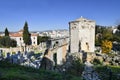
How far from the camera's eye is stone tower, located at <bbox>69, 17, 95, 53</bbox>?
16.7m

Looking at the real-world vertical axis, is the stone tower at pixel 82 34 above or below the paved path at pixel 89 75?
above

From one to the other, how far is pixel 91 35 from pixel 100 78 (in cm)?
775

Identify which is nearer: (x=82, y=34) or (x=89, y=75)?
(x=89, y=75)

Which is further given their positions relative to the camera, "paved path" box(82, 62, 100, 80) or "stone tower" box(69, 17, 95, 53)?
"stone tower" box(69, 17, 95, 53)

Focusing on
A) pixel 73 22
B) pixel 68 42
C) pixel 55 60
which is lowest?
pixel 55 60

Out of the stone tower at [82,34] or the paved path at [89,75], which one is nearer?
the paved path at [89,75]

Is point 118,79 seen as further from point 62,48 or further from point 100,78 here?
point 62,48

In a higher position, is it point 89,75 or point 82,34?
point 82,34

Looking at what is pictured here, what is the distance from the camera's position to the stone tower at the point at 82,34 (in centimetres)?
1666

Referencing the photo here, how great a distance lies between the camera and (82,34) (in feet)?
54.7

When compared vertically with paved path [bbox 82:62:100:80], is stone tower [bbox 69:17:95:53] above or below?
above

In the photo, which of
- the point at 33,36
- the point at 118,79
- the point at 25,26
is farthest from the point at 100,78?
the point at 33,36

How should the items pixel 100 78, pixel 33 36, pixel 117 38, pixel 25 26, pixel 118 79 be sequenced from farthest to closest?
pixel 33 36
pixel 25 26
pixel 117 38
pixel 100 78
pixel 118 79

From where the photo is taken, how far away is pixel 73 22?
16.9 m
